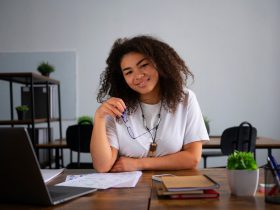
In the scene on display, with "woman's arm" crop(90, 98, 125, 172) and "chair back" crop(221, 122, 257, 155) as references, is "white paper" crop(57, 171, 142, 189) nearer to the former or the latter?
"woman's arm" crop(90, 98, 125, 172)

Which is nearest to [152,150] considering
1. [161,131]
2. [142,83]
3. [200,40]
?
[161,131]

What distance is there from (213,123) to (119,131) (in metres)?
3.25

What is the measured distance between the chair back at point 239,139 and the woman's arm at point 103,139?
1876 mm

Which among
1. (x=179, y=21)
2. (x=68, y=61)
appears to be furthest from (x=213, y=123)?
(x=68, y=61)

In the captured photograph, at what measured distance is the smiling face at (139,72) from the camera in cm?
151

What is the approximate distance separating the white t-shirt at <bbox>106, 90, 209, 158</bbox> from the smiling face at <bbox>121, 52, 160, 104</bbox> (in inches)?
4.9

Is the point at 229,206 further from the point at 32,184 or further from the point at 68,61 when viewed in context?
the point at 68,61

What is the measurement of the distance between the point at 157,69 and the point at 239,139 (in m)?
1.81

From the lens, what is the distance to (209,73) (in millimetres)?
4613

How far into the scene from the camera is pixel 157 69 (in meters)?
1.54

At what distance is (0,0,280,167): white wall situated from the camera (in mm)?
4570

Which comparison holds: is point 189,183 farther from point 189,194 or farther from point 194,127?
point 194,127

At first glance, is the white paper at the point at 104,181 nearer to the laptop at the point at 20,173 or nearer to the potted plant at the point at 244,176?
the laptop at the point at 20,173

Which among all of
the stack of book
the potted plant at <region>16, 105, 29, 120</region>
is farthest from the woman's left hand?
the potted plant at <region>16, 105, 29, 120</region>
